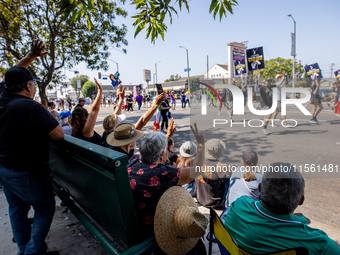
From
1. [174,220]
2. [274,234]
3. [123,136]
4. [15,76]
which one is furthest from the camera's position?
[123,136]

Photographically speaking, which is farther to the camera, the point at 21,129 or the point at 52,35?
the point at 52,35

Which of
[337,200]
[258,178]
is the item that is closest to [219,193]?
[258,178]

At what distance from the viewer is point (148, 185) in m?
1.61

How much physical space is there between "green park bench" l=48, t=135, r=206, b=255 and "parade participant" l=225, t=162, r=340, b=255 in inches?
25.1

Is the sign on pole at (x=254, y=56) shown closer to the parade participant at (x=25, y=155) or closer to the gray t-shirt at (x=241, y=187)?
the gray t-shirt at (x=241, y=187)

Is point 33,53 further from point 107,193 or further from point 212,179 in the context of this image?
point 212,179

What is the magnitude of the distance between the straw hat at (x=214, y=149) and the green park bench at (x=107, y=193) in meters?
1.15

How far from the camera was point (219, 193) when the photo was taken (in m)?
2.81

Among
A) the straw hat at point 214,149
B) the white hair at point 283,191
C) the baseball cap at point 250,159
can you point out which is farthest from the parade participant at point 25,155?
the baseball cap at point 250,159

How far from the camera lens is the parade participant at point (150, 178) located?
1616 mm

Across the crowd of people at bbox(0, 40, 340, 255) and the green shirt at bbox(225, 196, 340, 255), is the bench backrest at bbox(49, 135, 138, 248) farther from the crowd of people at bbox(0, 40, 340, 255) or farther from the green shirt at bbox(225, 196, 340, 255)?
the green shirt at bbox(225, 196, 340, 255)

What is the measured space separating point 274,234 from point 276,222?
64 mm

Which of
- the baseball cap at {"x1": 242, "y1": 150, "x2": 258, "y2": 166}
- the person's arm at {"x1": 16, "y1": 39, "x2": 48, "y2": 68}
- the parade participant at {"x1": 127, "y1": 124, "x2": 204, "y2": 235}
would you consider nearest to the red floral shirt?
the parade participant at {"x1": 127, "y1": 124, "x2": 204, "y2": 235}

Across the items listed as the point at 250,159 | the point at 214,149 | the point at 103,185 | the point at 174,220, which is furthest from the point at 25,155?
the point at 250,159
